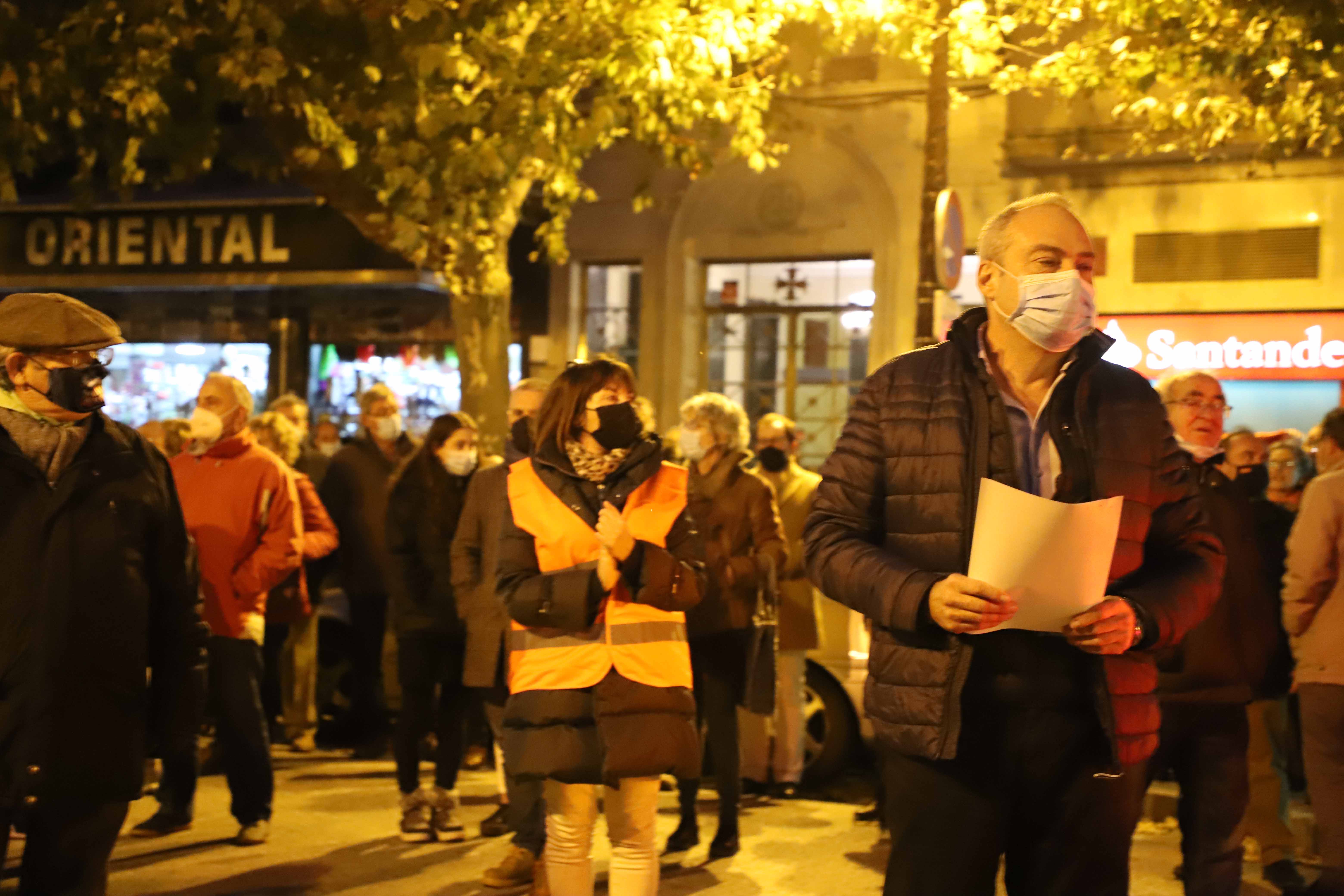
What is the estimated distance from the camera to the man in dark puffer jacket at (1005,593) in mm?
3043

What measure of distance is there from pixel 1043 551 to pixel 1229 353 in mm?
12113

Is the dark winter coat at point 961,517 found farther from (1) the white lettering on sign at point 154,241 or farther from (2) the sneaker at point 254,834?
(1) the white lettering on sign at point 154,241

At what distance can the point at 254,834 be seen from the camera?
6961mm

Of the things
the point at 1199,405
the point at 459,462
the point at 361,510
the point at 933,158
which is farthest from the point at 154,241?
the point at 1199,405

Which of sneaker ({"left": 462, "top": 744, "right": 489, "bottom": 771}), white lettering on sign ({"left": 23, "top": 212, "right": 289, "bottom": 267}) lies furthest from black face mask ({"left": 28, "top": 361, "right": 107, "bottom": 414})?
white lettering on sign ({"left": 23, "top": 212, "right": 289, "bottom": 267})

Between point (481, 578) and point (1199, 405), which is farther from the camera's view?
point (481, 578)

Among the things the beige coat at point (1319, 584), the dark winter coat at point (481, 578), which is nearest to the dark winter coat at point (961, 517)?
the beige coat at point (1319, 584)

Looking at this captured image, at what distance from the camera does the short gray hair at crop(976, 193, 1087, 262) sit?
10.7ft

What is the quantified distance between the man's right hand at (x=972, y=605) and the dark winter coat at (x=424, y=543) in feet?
14.7

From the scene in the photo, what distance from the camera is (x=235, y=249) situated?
55.0 feet

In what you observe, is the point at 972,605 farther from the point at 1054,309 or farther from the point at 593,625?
the point at 593,625

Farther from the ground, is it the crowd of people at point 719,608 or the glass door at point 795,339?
the glass door at point 795,339

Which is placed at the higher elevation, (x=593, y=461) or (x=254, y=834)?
(x=593, y=461)

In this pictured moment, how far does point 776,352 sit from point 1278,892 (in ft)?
33.4
